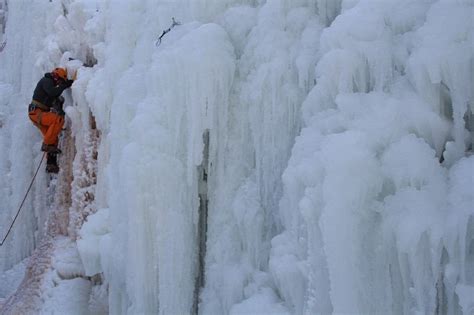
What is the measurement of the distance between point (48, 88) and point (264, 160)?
4036 millimetres

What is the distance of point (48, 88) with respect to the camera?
283 inches

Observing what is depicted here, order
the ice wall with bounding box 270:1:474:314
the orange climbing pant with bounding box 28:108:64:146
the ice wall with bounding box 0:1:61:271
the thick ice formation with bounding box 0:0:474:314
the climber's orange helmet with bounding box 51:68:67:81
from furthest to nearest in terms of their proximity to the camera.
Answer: the ice wall with bounding box 0:1:61:271, the orange climbing pant with bounding box 28:108:64:146, the climber's orange helmet with bounding box 51:68:67:81, the thick ice formation with bounding box 0:0:474:314, the ice wall with bounding box 270:1:474:314

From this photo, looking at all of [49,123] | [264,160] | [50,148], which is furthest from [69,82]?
[264,160]

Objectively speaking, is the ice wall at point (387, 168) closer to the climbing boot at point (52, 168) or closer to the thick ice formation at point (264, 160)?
the thick ice formation at point (264, 160)

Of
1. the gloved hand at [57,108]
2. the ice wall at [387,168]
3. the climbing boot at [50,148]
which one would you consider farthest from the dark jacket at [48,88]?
the ice wall at [387,168]

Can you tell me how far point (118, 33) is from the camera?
6.21 meters

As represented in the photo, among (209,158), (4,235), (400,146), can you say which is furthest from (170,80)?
(4,235)

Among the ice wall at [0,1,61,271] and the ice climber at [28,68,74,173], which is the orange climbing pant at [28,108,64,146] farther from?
the ice wall at [0,1,61,271]

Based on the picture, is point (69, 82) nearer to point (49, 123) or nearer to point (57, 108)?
point (57, 108)

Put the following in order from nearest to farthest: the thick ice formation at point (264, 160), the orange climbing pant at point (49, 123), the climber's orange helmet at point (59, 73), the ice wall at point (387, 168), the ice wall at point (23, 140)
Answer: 1. the ice wall at point (387, 168)
2. the thick ice formation at point (264, 160)
3. the climber's orange helmet at point (59, 73)
4. the orange climbing pant at point (49, 123)
5. the ice wall at point (23, 140)

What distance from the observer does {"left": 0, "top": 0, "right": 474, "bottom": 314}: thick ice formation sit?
10.0 ft

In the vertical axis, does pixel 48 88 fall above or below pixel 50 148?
above

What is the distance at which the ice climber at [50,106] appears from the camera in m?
7.20

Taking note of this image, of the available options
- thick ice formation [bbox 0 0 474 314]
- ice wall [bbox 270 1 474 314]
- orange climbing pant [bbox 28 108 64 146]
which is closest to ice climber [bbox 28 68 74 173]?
orange climbing pant [bbox 28 108 64 146]
